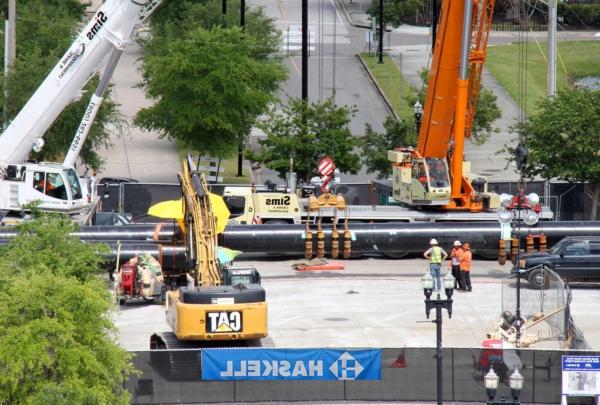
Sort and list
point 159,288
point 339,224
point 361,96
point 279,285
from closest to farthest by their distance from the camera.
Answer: point 159,288, point 279,285, point 339,224, point 361,96

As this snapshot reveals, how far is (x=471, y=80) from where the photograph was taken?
5059cm

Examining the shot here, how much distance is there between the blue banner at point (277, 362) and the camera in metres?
33.9

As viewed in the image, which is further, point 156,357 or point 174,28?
point 174,28

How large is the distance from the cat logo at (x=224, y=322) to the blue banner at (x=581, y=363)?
687 centimetres

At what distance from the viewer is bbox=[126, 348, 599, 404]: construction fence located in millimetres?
33656

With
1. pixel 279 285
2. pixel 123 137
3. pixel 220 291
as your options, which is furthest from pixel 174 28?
pixel 220 291

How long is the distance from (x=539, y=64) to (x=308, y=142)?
3349 centimetres

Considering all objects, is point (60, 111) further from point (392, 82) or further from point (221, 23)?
point (392, 82)

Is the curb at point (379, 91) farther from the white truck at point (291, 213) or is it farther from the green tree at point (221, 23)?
the white truck at point (291, 213)

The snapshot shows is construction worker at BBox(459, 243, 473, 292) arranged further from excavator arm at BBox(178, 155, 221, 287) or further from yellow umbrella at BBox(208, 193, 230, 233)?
excavator arm at BBox(178, 155, 221, 287)

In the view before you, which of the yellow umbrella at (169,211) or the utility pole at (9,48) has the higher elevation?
the utility pole at (9,48)

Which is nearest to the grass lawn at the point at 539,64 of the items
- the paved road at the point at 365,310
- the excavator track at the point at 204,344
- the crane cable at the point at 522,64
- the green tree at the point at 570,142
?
the crane cable at the point at 522,64

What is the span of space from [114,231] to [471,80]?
39.5 ft

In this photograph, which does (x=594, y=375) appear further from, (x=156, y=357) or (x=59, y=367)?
(x=59, y=367)
